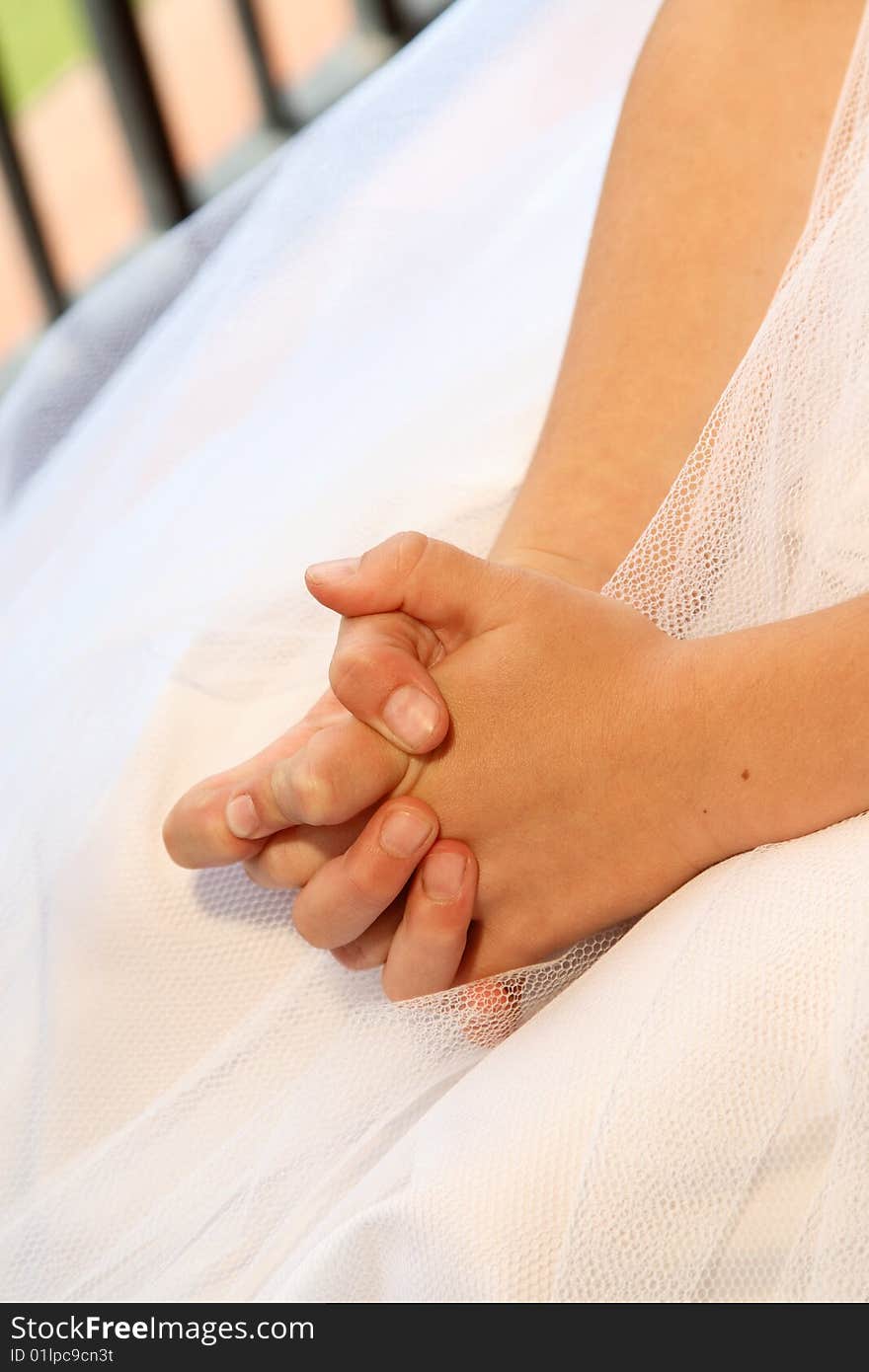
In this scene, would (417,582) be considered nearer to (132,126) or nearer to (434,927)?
(434,927)

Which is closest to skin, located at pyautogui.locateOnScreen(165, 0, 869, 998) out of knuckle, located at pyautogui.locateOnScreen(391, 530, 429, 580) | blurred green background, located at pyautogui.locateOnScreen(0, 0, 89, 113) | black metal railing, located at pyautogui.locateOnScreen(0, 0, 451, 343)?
knuckle, located at pyautogui.locateOnScreen(391, 530, 429, 580)

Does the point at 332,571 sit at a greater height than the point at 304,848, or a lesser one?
greater

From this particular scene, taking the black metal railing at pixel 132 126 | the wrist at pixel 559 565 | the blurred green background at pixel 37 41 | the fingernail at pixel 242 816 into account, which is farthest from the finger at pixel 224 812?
the blurred green background at pixel 37 41

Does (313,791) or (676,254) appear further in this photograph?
(676,254)

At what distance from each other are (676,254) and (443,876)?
35 cm

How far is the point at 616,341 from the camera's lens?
73 cm

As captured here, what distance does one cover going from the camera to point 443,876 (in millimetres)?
622

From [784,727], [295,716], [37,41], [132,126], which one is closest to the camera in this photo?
[784,727]

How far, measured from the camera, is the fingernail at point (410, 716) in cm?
60

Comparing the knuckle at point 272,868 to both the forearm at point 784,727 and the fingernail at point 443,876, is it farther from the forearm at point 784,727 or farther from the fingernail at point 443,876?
the forearm at point 784,727

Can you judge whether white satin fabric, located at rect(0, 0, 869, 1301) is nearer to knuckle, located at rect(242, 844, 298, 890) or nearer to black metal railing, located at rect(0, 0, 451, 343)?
knuckle, located at rect(242, 844, 298, 890)

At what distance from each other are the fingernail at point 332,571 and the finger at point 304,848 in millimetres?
107

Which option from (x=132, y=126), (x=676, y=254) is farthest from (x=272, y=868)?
(x=132, y=126)
